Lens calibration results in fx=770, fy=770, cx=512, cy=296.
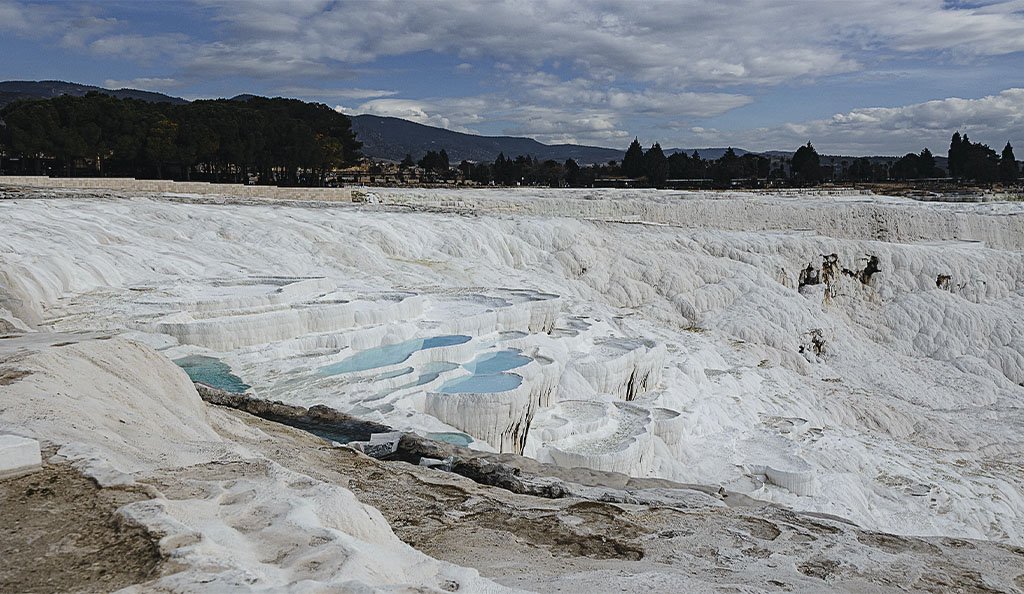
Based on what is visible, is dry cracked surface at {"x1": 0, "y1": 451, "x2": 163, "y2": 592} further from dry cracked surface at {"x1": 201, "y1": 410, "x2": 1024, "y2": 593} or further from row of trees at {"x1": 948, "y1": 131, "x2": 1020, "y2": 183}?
row of trees at {"x1": 948, "y1": 131, "x2": 1020, "y2": 183}

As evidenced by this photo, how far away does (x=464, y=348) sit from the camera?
382 inches

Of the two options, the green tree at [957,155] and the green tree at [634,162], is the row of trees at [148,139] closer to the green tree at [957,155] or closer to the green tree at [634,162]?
the green tree at [634,162]

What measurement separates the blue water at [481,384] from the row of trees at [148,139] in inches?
994

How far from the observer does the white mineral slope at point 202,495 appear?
2438mm

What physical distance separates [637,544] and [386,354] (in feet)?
20.0

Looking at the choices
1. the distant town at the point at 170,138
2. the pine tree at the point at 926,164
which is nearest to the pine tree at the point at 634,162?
the distant town at the point at 170,138

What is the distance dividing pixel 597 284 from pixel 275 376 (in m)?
12.8

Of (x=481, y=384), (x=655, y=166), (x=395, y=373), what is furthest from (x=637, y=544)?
(x=655, y=166)

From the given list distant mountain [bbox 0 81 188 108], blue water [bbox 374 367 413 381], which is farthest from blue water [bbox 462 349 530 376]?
distant mountain [bbox 0 81 188 108]

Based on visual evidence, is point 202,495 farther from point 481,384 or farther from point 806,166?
point 806,166

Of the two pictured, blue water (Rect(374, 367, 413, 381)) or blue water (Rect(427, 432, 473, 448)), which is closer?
blue water (Rect(427, 432, 473, 448))

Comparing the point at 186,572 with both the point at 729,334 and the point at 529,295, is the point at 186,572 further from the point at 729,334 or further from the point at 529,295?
the point at 729,334

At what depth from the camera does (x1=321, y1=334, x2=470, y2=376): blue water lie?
28.5 feet

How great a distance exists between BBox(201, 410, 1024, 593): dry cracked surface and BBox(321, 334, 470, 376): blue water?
3966 millimetres
